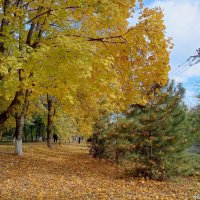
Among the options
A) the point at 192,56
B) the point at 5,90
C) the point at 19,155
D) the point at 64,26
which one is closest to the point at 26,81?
the point at 5,90

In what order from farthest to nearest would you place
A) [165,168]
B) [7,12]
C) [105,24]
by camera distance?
[165,168]
[7,12]
[105,24]

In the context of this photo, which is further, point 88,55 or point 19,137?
point 19,137

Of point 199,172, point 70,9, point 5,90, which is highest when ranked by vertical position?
point 70,9

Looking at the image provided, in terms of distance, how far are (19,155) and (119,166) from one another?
6943 mm

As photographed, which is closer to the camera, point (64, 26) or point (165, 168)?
point (64, 26)

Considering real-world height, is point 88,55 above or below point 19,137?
above

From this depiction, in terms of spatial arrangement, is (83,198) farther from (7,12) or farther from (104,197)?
(7,12)

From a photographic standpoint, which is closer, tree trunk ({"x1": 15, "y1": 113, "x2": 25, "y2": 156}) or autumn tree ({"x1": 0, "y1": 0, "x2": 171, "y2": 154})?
autumn tree ({"x1": 0, "y1": 0, "x2": 171, "y2": 154})

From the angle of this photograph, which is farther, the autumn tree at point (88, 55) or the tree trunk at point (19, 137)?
the tree trunk at point (19, 137)

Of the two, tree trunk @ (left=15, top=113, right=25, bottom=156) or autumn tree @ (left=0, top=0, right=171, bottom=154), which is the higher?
autumn tree @ (left=0, top=0, right=171, bottom=154)

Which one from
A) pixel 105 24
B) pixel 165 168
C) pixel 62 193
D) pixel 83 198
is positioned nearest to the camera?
pixel 105 24

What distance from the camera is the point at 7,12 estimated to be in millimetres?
8086

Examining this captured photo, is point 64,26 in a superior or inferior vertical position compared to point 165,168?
superior

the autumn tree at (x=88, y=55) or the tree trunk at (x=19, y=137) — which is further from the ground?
the autumn tree at (x=88, y=55)
